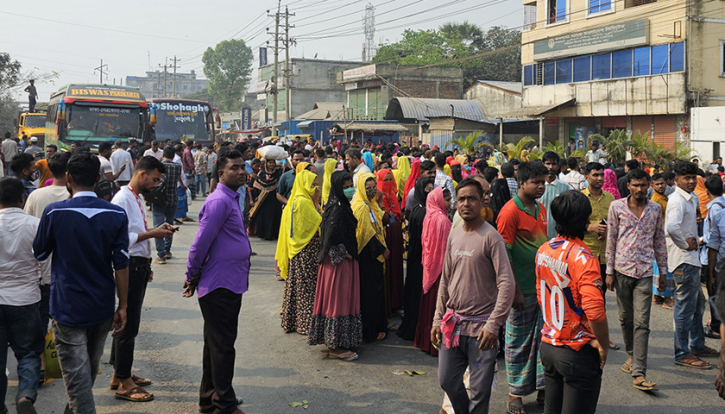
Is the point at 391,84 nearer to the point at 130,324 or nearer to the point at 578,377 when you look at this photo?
the point at 130,324

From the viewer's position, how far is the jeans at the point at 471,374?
13.3ft

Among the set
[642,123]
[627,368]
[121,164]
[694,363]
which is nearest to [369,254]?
[627,368]

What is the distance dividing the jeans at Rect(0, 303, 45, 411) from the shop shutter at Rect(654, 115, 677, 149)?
25924mm

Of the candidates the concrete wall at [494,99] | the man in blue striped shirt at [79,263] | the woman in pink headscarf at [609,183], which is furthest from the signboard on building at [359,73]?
the man in blue striped shirt at [79,263]

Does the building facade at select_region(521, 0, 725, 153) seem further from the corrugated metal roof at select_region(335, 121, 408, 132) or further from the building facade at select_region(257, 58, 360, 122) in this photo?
the building facade at select_region(257, 58, 360, 122)

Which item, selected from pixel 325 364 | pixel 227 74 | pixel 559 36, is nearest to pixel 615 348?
pixel 325 364

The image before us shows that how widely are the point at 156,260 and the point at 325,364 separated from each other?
5.75 metres

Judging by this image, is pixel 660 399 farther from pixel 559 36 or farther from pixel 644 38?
pixel 559 36

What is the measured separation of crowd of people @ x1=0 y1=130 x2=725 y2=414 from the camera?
3838 mm

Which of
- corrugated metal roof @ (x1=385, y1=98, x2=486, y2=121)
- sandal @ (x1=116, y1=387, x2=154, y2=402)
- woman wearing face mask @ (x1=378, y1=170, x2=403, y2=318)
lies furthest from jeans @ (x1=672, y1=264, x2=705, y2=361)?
corrugated metal roof @ (x1=385, y1=98, x2=486, y2=121)

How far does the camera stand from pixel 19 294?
4.57 m

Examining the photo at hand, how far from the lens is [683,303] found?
608cm

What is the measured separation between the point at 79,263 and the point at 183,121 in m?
22.4

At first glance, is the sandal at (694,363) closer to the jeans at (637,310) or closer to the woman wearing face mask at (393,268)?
the jeans at (637,310)
